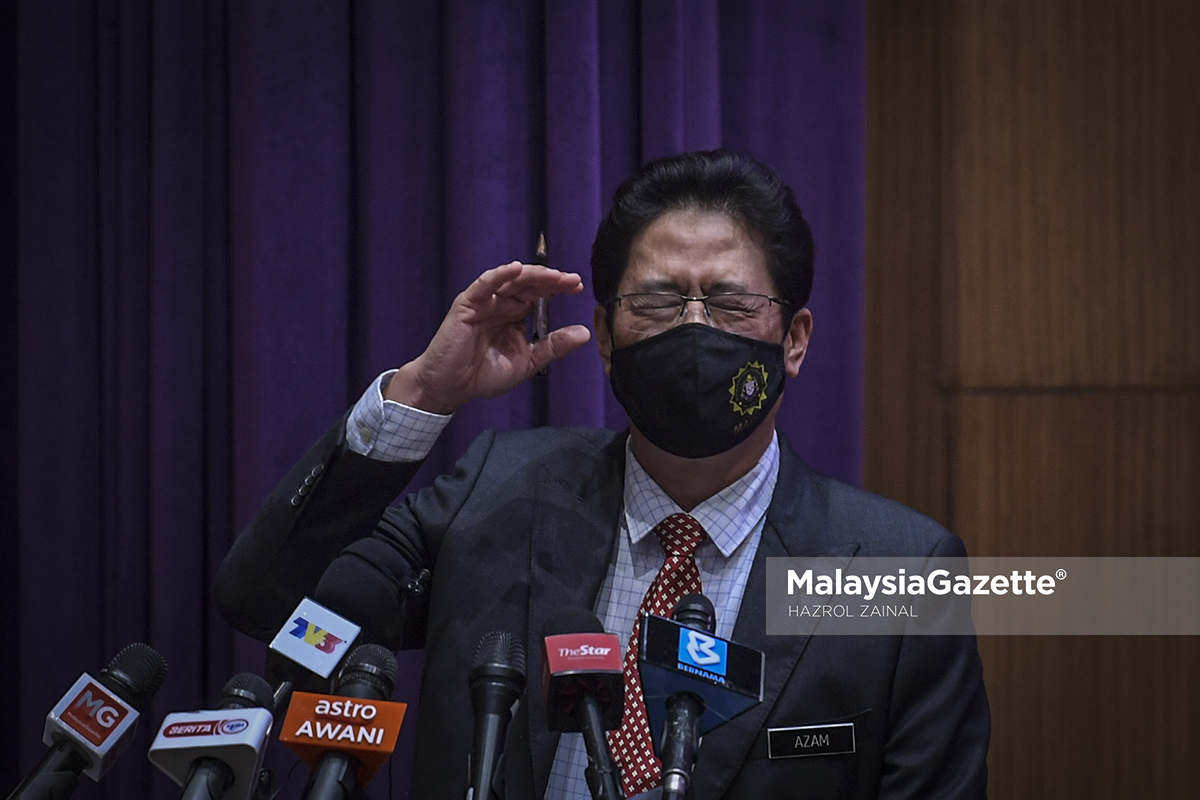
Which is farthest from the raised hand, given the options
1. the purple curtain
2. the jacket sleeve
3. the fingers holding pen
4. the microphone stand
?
the microphone stand

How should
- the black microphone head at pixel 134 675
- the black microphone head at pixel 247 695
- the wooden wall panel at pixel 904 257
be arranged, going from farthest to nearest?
the wooden wall panel at pixel 904 257
the black microphone head at pixel 134 675
the black microphone head at pixel 247 695

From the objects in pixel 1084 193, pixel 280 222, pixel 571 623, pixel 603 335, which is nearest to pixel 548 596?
pixel 603 335

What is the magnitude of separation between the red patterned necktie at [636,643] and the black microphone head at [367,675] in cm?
40

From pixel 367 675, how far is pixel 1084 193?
5.93 ft

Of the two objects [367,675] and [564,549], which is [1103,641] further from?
[367,675]

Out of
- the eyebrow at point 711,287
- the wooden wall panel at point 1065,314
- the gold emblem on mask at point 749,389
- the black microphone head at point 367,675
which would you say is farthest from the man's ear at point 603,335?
the wooden wall panel at point 1065,314

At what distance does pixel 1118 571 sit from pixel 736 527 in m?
1.07

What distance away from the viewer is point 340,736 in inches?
32.3

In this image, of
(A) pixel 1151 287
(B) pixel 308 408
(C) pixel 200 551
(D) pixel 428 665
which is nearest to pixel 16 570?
(C) pixel 200 551

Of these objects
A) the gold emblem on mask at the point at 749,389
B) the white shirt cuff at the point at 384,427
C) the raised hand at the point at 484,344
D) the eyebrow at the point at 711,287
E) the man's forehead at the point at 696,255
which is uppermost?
the man's forehead at the point at 696,255

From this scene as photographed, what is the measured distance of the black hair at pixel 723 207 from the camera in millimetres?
1543

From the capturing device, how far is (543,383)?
6.76ft

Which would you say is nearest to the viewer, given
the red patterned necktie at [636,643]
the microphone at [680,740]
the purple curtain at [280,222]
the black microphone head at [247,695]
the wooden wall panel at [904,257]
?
the microphone at [680,740]

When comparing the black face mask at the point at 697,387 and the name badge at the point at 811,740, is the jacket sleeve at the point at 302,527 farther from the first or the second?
the name badge at the point at 811,740
